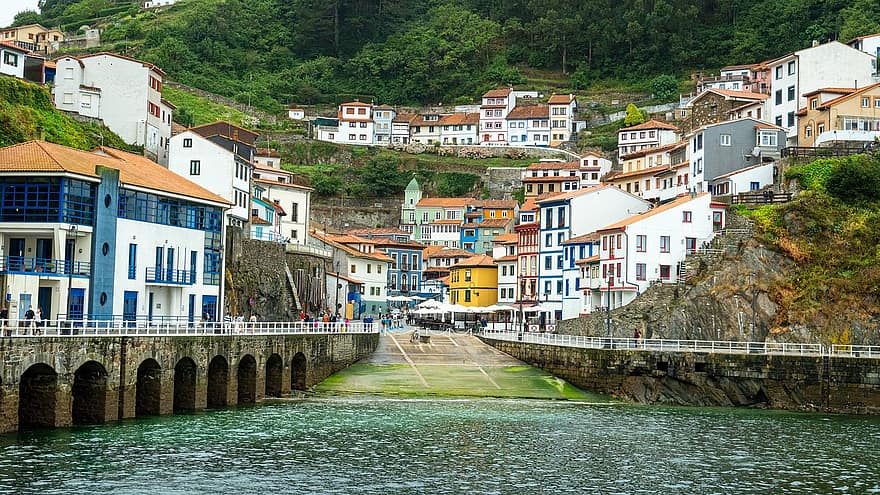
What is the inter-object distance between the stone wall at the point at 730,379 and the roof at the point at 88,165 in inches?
948

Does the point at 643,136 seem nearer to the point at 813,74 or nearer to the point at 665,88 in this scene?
the point at 665,88

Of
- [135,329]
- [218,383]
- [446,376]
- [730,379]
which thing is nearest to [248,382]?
[218,383]

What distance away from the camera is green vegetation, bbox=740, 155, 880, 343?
72213 mm

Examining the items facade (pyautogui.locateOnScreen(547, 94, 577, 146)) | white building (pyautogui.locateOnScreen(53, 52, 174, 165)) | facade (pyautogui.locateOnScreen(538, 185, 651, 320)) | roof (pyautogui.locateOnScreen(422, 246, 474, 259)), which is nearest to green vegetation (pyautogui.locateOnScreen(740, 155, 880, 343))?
facade (pyautogui.locateOnScreen(538, 185, 651, 320))

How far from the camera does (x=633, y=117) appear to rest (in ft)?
479

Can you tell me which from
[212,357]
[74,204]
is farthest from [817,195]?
[74,204]

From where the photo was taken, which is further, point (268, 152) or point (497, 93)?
point (497, 93)

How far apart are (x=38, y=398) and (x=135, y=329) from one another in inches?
239

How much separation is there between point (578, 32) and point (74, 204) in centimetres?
13081

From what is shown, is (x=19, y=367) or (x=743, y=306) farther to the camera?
(x=743, y=306)

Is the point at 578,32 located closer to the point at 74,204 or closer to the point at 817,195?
the point at 817,195

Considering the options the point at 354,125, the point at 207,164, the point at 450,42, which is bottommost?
the point at 207,164

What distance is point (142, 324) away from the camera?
55.0m

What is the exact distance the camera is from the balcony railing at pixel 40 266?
51.2 meters
